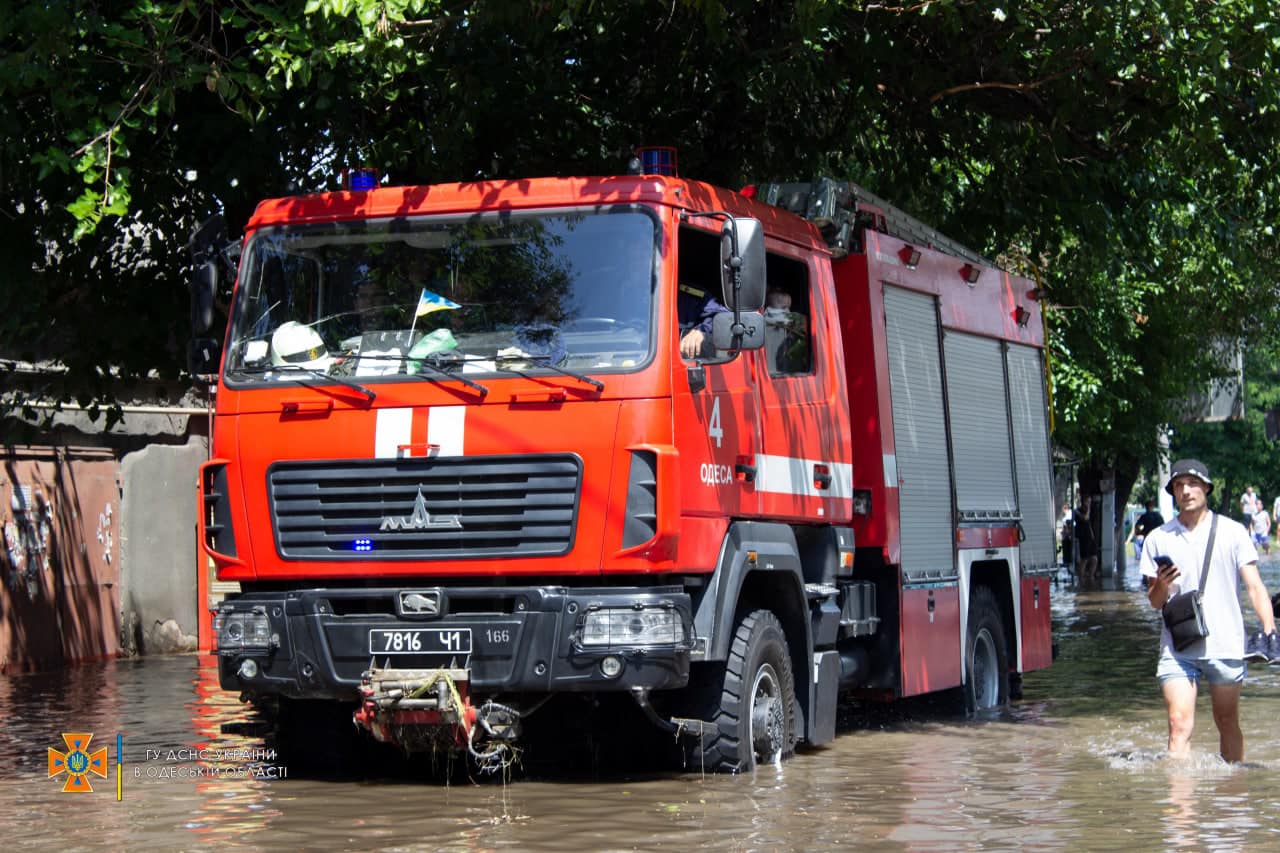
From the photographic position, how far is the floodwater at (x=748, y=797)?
27.0 feet

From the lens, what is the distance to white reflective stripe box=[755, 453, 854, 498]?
10.2 meters

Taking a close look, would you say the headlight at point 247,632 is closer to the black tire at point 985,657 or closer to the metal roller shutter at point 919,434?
the metal roller shutter at point 919,434

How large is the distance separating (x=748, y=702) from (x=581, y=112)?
6807 mm

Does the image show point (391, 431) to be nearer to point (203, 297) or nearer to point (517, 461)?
point (517, 461)

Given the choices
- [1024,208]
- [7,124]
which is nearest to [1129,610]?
[1024,208]

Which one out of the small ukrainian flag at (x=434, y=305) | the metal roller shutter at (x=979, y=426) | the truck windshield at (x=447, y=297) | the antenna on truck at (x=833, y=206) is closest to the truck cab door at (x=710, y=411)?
the truck windshield at (x=447, y=297)

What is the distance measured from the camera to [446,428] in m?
9.34

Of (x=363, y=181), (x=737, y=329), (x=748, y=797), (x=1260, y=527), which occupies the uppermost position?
(x=1260, y=527)

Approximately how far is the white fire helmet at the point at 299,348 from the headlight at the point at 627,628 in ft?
6.16

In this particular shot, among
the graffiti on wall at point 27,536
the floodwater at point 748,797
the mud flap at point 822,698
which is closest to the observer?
the floodwater at point 748,797

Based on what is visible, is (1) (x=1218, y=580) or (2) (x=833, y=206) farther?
(2) (x=833, y=206)

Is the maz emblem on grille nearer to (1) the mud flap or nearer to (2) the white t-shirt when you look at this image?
(1) the mud flap

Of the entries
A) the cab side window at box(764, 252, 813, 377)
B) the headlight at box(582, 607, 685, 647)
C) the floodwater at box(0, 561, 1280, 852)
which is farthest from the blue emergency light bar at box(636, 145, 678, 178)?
the floodwater at box(0, 561, 1280, 852)

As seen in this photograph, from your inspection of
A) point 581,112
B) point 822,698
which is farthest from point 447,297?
point 581,112
